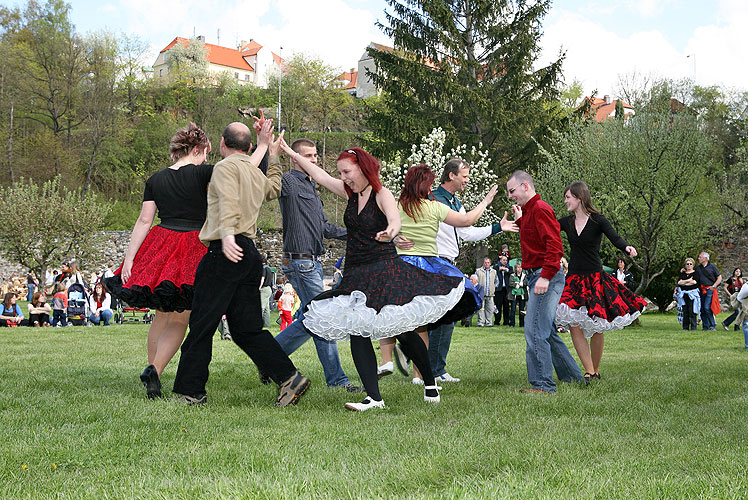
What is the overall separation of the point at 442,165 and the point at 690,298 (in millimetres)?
12906

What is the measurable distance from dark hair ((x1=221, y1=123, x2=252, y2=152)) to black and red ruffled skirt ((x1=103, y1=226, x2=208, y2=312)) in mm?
799

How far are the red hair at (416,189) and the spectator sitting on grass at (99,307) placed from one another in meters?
15.2

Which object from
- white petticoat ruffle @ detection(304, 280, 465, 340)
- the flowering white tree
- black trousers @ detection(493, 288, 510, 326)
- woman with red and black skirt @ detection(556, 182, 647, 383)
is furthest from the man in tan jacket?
the flowering white tree

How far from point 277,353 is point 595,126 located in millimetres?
21088

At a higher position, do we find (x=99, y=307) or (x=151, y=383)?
(x=151, y=383)

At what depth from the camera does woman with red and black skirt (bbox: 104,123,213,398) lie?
5.37m

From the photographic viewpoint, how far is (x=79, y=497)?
113 inches

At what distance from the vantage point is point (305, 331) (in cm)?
634

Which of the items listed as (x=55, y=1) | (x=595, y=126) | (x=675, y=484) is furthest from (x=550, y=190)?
(x=55, y=1)

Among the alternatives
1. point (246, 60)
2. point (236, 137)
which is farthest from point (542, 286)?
point (246, 60)

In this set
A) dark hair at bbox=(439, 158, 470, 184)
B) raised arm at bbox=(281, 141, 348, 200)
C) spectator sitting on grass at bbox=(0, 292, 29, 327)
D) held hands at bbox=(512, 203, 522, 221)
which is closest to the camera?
raised arm at bbox=(281, 141, 348, 200)

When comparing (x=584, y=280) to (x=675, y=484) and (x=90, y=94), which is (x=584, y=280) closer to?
(x=675, y=484)

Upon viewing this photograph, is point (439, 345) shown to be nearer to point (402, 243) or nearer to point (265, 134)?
point (402, 243)

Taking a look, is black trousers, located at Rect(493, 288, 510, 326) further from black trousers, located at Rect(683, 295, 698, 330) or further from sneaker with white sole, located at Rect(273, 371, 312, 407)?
sneaker with white sole, located at Rect(273, 371, 312, 407)
